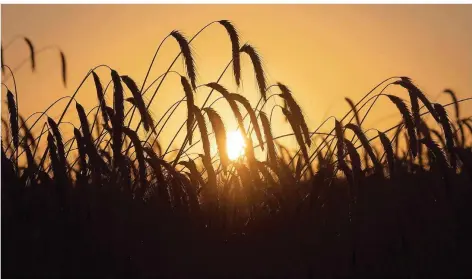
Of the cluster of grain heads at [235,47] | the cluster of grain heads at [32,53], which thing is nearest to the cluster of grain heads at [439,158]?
the cluster of grain heads at [235,47]

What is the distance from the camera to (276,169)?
4.48 m

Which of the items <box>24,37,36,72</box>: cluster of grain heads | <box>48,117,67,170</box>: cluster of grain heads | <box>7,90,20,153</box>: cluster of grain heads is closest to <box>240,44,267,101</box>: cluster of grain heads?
<box>48,117,67,170</box>: cluster of grain heads

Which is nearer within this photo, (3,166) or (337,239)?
(3,166)

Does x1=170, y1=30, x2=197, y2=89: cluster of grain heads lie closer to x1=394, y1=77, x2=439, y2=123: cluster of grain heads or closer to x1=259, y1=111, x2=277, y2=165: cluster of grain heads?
x1=259, y1=111, x2=277, y2=165: cluster of grain heads

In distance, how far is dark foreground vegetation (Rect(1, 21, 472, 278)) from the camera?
399cm

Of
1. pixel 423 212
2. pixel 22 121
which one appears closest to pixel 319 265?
pixel 423 212

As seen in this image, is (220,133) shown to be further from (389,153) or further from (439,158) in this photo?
(439,158)

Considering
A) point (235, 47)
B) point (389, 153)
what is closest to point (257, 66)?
point (235, 47)

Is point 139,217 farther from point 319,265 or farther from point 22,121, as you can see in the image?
→ point 22,121

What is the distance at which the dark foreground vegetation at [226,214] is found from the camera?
399 centimetres

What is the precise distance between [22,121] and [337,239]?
9.19 feet

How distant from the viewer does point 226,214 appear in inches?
185

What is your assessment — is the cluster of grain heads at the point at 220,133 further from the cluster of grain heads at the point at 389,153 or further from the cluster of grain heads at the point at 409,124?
the cluster of grain heads at the point at 409,124

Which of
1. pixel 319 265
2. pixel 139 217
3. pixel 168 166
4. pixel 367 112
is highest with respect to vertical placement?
pixel 367 112
